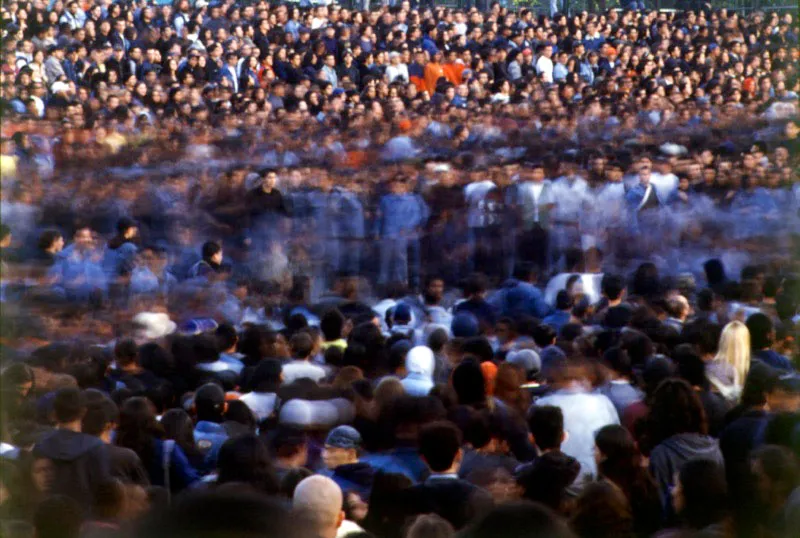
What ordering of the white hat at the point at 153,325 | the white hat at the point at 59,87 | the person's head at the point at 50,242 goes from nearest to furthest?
the white hat at the point at 153,325 → the person's head at the point at 50,242 → the white hat at the point at 59,87

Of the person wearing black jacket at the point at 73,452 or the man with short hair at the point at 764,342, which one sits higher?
the man with short hair at the point at 764,342

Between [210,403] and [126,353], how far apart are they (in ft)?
3.16

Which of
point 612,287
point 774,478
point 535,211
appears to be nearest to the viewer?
point 774,478

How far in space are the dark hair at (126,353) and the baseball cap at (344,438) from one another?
1591 millimetres

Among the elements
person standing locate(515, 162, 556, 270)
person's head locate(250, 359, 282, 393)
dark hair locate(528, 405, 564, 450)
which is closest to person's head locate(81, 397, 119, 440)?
person's head locate(250, 359, 282, 393)

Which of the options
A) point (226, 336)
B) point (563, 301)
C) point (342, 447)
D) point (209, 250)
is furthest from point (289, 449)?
point (209, 250)

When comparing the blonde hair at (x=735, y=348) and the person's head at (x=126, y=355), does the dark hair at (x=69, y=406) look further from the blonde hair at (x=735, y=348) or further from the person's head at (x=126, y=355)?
the blonde hair at (x=735, y=348)

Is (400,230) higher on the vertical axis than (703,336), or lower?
higher

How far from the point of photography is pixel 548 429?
4883mm

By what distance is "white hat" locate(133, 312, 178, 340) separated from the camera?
7562 mm

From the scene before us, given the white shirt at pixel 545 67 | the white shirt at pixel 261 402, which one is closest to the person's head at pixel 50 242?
the white shirt at pixel 261 402

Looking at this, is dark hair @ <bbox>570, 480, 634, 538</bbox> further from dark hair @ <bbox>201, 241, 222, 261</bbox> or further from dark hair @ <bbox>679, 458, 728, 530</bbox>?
dark hair @ <bbox>201, 241, 222, 261</bbox>

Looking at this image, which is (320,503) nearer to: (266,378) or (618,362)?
(266,378)

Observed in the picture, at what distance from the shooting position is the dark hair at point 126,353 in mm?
6156
